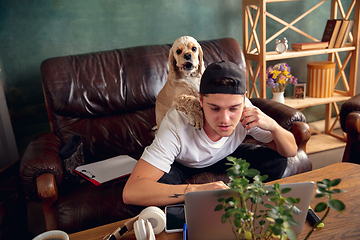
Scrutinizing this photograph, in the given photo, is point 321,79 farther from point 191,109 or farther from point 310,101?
point 191,109

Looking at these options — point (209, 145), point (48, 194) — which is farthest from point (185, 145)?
point (48, 194)

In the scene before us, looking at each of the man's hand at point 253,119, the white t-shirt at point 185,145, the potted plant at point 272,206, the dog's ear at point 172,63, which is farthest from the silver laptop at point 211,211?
the dog's ear at point 172,63

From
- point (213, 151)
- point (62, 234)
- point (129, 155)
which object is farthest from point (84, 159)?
point (62, 234)

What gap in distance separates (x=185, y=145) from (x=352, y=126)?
4.28 ft

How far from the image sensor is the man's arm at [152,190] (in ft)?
3.59

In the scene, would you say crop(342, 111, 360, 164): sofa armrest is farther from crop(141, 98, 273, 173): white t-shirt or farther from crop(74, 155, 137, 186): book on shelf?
crop(74, 155, 137, 186): book on shelf

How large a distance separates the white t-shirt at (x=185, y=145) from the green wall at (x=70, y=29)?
1.50 m

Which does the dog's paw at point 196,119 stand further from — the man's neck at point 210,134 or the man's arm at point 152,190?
the man's arm at point 152,190

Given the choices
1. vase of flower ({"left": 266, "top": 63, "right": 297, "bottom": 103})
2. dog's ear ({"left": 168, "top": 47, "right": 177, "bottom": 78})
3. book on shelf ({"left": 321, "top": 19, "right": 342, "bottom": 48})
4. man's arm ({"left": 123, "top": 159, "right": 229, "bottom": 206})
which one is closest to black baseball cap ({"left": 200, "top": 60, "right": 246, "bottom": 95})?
man's arm ({"left": 123, "top": 159, "right": 229, "bottom": 206})

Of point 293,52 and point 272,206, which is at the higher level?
point 293,52

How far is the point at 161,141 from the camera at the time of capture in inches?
50.2

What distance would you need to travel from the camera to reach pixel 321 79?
111 inches

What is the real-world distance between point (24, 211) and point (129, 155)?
2.61 ft

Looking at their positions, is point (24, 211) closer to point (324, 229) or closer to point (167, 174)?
point (167, 174)
